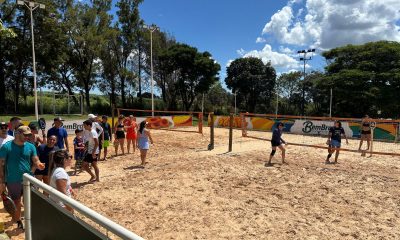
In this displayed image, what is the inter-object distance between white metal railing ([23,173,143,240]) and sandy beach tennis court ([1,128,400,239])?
187cm

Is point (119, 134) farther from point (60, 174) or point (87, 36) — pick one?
point (87, 36)

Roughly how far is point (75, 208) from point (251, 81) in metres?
50.0

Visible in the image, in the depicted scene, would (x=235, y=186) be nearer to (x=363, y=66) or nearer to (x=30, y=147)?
(x=30, y=147)

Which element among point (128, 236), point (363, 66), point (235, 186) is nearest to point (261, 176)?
point (235, 186)

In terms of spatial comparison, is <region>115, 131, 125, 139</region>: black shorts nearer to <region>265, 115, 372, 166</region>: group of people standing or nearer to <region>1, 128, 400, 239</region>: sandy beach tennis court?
<region>1, 128, 400, 239</region>: sandy beach tennis court

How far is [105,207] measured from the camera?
7012 mm

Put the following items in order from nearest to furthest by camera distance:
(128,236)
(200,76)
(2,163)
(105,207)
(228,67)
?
1. (128,236)
2. (2,163)
3. (105,207)
4. (200,76)
5. (228,67)

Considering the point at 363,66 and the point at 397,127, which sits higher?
the point at 363,66

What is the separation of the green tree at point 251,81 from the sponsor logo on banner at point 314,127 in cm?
2911

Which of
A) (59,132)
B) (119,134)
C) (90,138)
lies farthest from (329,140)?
(59,132)

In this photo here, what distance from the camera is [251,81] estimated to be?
51469 millimetres

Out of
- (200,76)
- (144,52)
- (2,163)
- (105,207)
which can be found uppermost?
(144,52)

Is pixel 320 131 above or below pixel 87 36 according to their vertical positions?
below

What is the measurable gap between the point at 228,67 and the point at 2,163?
49756mm
